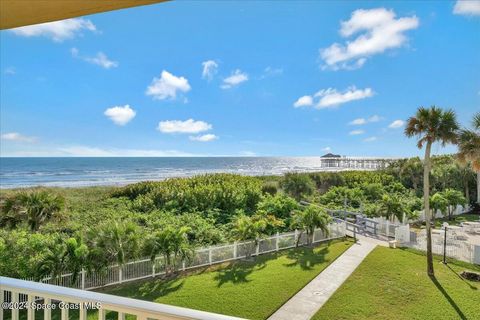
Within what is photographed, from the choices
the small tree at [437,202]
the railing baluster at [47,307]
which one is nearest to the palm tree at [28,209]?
the railing baluster at [47,307]

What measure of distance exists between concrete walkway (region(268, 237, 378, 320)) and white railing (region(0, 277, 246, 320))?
15.1 ft

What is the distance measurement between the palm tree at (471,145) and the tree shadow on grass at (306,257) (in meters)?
4.70

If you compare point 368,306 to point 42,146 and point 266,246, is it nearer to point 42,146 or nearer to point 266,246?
point 266,246

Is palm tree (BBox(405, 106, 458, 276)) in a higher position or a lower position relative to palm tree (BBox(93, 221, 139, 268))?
higher

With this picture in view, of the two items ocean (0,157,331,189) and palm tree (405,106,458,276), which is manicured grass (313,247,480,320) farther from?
ocean (0,157,331,189)

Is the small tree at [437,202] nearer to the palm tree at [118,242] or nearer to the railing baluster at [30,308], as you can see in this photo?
the palm tree at [118,242]

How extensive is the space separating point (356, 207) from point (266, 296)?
11426mm

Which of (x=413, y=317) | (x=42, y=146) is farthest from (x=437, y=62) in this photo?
(x=42, y=146)

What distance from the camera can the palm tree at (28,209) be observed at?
8.35 m

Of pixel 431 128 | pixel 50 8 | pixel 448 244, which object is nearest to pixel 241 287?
pixel 50 8

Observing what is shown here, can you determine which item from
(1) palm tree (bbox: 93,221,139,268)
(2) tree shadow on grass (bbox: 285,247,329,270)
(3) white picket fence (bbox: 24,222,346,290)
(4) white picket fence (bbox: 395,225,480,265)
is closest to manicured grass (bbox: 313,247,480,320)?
(4) white picket fence (bbox: 395,225,480,265)

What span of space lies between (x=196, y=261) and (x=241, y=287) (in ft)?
6.00

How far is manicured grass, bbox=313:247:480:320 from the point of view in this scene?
17.4 ft

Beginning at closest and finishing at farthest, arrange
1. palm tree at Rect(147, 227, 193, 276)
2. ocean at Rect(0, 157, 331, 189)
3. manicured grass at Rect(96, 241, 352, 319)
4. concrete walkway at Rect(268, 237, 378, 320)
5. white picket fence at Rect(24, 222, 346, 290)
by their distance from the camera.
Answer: concrete walkway at Rect(268, 237, 378, 320), manicured grass at Rect(96, 241, 352, 319), white picket fence at Rect(24, 222, 346, 290), palm tree at Rect(147, 227, 193, 276), ocean at Rect(0, 157, 331, 189)
